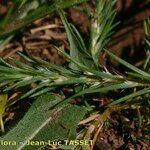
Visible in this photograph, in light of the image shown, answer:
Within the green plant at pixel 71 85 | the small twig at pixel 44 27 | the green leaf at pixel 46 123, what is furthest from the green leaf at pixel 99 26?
the small twig at pixel 44 27

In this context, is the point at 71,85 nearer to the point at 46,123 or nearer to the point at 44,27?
the point at 46,123

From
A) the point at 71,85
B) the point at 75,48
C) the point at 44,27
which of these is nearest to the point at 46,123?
the point at 71,85

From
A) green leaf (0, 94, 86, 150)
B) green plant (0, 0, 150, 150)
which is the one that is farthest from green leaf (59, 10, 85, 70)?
green leaf (0, 94, 86, 150)

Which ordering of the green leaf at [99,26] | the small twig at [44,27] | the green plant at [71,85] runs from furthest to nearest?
the small twig at [44,27]
the green leaf at [99,26]
the green plant at [71,85]

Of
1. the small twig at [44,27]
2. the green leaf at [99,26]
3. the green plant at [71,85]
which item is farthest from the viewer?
the small twig at [44,27]

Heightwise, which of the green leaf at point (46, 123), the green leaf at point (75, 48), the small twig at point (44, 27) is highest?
the small twig at point (44, 27)

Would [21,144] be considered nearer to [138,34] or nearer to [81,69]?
[81,69]

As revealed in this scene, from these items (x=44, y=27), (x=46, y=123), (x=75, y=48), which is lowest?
(x=46, y=123)

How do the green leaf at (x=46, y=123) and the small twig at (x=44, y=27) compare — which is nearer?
the green leaf at (x=46, y=123)

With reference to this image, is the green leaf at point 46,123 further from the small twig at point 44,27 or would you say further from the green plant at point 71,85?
the small twig at point 44,27
